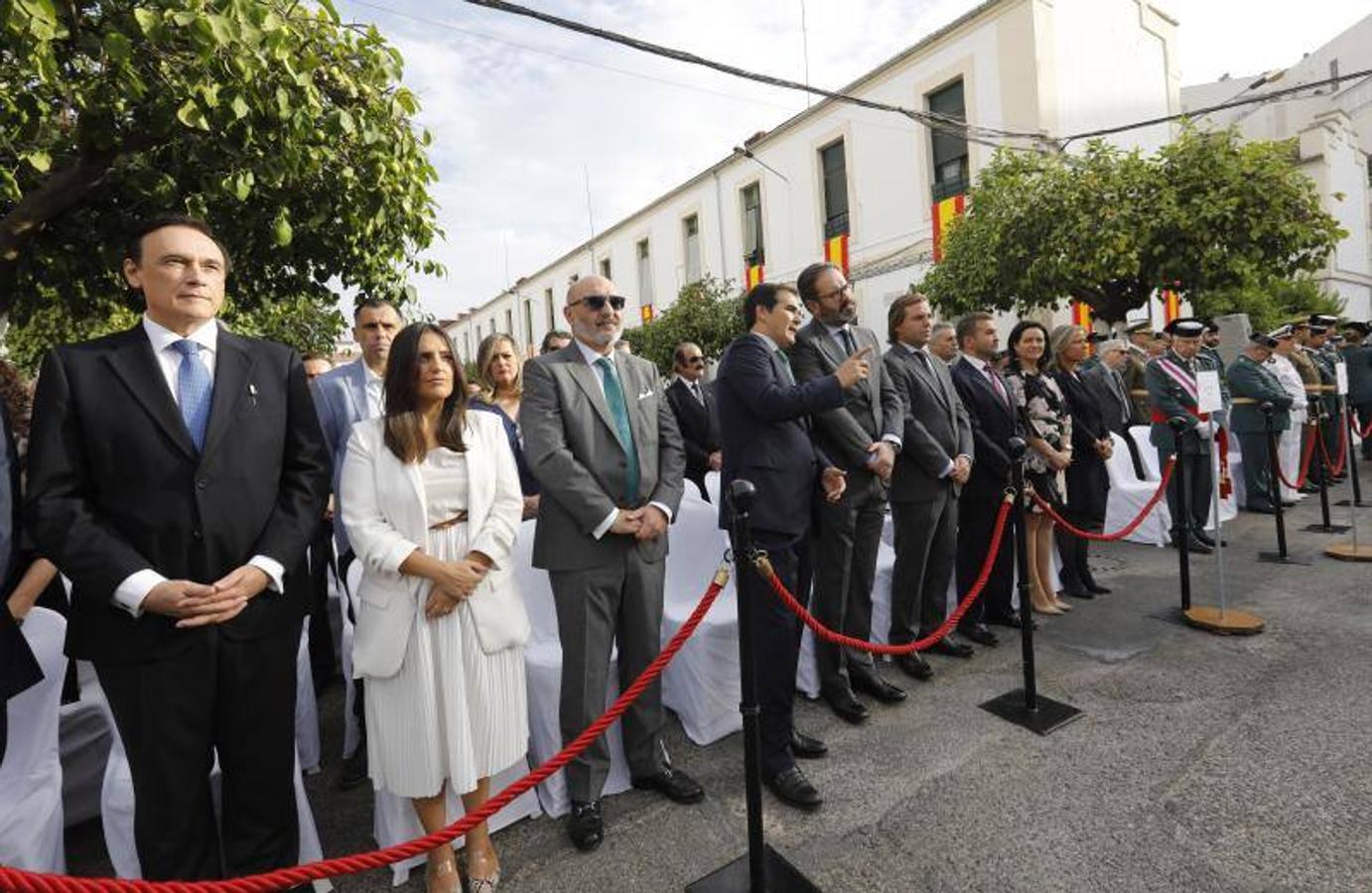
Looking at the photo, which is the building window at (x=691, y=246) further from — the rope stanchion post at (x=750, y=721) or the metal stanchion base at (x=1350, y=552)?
the rope stanchion post at (x=750, y=721)

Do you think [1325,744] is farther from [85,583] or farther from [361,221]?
[361,221]

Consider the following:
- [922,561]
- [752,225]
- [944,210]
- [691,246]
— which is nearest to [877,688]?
[922,561]

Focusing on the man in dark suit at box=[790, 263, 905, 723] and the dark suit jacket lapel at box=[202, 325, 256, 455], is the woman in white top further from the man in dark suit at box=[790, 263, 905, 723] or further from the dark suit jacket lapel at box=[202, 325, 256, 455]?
the dark suit jacket lapel at box=[202, 325, 256, 455]

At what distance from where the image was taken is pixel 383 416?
2.46 meters

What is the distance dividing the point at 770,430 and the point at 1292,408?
717 cm

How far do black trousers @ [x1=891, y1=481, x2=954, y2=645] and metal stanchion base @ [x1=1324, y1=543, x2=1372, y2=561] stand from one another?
3.85 m

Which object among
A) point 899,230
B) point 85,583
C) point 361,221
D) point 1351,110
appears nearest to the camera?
point 85,583

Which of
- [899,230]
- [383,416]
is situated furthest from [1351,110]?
[383,416]

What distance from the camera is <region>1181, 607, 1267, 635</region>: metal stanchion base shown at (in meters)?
4.27

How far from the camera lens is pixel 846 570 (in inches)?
137

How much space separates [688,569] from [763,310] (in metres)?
1.55

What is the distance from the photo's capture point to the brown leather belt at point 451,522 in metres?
2.43

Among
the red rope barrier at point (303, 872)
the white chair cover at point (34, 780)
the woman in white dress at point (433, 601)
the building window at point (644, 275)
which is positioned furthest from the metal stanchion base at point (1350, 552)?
the building window at point (644, 275)

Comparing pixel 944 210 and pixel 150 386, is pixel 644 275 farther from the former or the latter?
pixel 150 386
